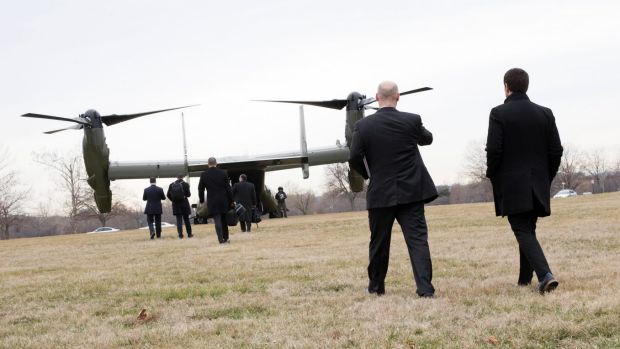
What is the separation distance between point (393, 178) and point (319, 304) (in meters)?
1.35

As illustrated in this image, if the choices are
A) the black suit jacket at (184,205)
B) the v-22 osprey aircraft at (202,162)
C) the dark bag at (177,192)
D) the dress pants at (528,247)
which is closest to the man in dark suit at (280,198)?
the v-22 osprey aircraft at (202,162)

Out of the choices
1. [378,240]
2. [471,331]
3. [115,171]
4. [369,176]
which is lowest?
[471,331]

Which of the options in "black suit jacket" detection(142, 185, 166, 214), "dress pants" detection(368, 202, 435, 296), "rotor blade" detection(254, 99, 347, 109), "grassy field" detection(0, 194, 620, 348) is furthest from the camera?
"rotor blade" detection(254, 99, 347, 109)

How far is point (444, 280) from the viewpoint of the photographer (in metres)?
6.67

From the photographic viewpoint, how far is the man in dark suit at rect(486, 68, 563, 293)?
570cm

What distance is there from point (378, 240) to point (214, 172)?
9.04 meters

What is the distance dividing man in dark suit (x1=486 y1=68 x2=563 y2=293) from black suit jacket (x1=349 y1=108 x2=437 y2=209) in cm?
65

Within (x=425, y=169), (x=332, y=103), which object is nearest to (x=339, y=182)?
(x=332, y=103)

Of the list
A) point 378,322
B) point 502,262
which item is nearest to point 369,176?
point 378,322

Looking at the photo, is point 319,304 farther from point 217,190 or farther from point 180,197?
point 180,197

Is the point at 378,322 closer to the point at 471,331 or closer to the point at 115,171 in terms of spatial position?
the point at 471,331

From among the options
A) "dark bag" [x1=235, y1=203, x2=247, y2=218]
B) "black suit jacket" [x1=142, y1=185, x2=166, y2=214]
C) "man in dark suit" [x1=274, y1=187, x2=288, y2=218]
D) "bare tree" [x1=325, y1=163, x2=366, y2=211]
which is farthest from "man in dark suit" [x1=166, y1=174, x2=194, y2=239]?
"bare tree" [x1=325, y1=163, x2=366, y2=211]

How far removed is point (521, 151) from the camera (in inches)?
227

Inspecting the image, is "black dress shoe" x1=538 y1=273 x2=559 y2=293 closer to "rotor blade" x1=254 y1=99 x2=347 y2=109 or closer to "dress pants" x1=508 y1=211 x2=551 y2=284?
"dress pants" x1=508 y1=211 x2=551 y2=284
